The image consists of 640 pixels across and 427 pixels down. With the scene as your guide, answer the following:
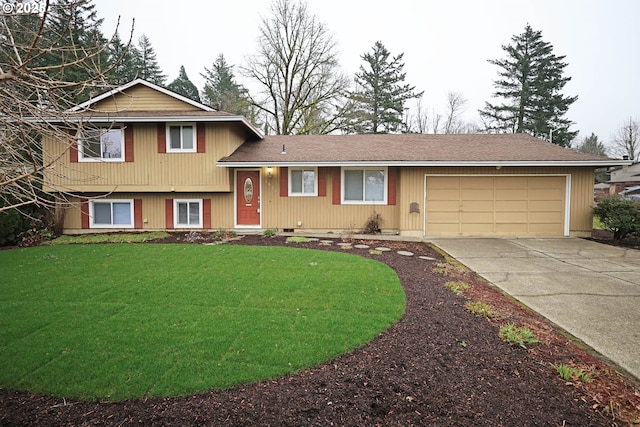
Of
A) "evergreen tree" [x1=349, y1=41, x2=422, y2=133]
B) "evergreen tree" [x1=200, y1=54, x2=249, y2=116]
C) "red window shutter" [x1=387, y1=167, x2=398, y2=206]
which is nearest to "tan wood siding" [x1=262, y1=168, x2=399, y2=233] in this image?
"red window shutter" [x1=387, y1=167, x2=398, y2=206]

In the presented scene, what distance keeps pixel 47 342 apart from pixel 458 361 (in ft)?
13.7

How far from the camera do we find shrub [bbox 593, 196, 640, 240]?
30.5ft

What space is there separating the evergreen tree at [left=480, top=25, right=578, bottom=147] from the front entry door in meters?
24.7

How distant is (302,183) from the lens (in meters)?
11.4

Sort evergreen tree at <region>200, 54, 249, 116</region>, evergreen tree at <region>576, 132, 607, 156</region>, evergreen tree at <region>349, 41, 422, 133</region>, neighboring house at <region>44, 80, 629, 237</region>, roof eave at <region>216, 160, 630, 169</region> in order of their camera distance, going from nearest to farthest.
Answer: roof eave at <region>216, 160, 630, 169</region>, neighboring house at <region>44, 80, 629, 237</region>, evergreen tree at <region>349, 41, 422, 133</region>, evergreen tree at <region>200, 54, 249, 116</region>, evergreen tree at <region>576, 132, 607, 156</region>

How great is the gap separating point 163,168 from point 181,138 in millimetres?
1183

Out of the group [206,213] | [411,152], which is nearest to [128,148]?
[206,213]

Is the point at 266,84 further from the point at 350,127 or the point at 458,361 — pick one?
the point at 458,361

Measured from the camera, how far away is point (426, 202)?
10.8 metres

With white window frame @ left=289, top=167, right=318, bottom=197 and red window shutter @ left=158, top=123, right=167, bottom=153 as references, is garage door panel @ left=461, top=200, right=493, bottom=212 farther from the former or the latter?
red window shutter @ left=158, top=123, right=167, bottom=153

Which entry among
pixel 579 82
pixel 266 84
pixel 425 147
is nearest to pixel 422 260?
pixel 425 147

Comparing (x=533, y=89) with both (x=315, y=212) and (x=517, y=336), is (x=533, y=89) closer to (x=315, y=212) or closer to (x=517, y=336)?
(x=315, y=212)

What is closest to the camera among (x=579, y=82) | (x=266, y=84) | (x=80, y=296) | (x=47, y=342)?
(x=47, y=342)

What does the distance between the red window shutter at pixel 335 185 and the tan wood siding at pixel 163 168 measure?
138 inches
